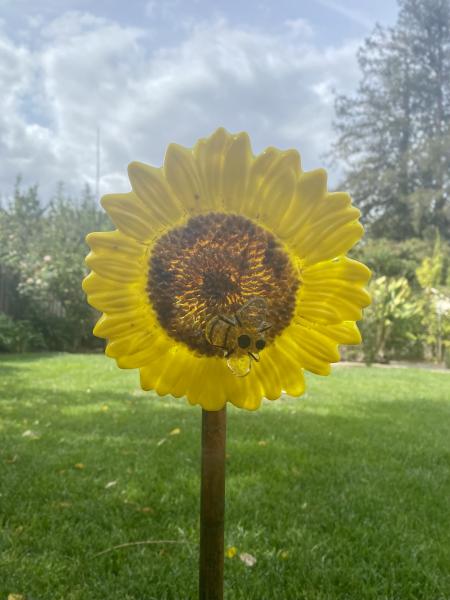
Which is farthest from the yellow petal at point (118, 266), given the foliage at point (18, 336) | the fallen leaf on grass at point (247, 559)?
the foliage at point (18, 336)

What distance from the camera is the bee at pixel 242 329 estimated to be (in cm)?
83

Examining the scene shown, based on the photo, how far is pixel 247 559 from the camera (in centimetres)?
191

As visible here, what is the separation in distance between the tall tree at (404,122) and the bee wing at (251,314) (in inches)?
850

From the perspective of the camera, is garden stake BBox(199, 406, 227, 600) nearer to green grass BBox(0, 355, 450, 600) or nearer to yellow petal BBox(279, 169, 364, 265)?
yellow petal BBox(279, 169, 364, 265)

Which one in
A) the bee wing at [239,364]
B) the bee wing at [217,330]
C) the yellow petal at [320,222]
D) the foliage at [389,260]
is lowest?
the bee wing at [239,364]

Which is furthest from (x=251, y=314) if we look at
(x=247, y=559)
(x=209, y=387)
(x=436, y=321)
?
(x=436, y=321)

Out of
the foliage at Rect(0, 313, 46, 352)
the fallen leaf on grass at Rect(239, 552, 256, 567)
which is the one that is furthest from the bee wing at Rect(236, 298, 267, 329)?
the foliage at Rect(0, 313, 46, 352)

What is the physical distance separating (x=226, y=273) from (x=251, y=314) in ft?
0.28

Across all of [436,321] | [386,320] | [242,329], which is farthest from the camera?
[436,321]

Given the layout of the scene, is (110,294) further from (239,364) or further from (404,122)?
(404,122)

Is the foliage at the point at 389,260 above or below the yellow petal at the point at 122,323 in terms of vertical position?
above

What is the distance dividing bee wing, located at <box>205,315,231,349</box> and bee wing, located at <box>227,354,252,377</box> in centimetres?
4

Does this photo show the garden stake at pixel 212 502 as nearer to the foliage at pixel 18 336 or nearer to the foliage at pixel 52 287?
the foliage at pixel 18 336

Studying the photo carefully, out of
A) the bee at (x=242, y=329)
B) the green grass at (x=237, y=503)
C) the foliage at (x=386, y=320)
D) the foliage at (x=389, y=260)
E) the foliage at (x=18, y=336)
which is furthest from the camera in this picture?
the foliage at (x=389, y=260)
